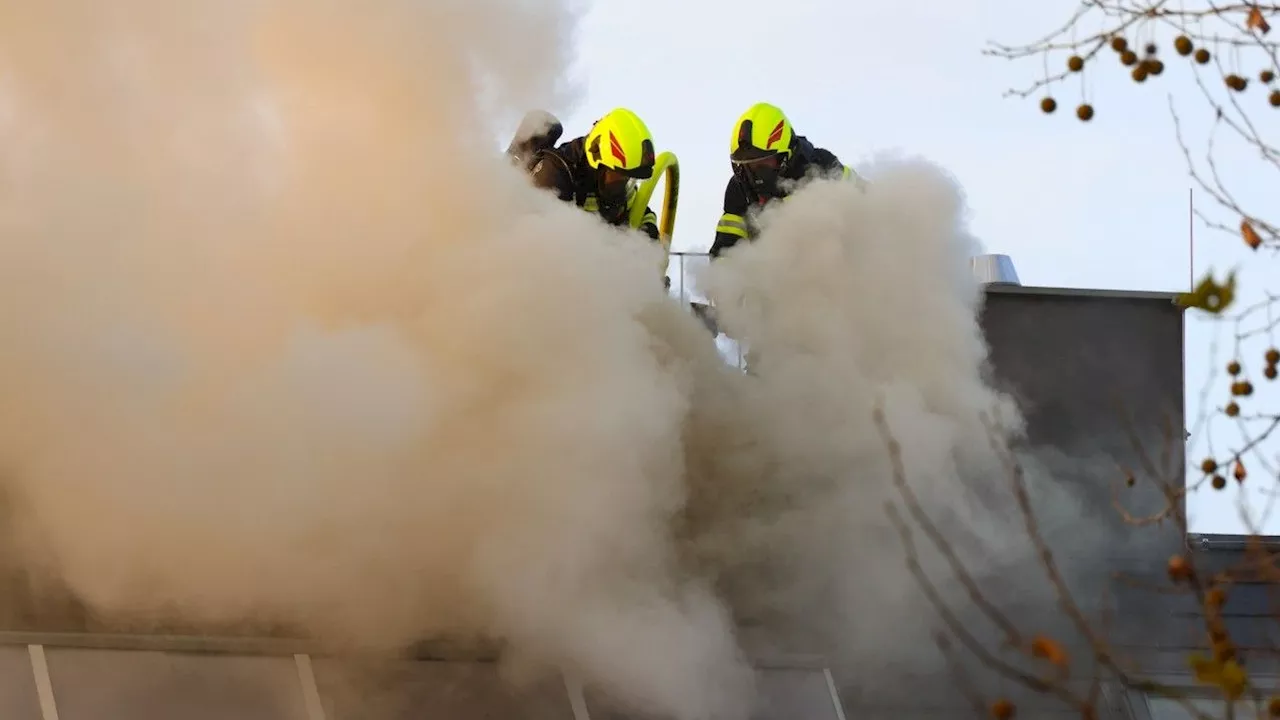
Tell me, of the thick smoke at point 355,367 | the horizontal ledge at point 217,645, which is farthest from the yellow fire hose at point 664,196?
the horizontal ledge at point 217,645

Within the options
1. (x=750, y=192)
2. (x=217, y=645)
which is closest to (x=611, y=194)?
(x=750, y=192)

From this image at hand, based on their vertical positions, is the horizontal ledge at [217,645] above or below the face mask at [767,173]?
below

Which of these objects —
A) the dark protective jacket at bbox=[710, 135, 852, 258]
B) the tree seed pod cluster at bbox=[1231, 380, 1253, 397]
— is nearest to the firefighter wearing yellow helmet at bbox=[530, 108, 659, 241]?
the dark protective jacket at bbox=[710, 135, 852, 258]

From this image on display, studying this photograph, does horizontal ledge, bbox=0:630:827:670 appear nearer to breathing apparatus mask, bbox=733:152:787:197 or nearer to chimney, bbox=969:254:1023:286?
breathing apparatus mask, bbox=733:152:787:197

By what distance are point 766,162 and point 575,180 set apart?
1086mm

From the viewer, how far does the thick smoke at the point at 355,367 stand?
6844mm

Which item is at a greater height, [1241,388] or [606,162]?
[606,162]

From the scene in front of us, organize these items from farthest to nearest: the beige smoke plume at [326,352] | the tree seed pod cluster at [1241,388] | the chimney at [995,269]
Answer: the chimney at [995,269]
the beige smoke plume at [326,352]
the tree seed pod cluster at [1241,388]

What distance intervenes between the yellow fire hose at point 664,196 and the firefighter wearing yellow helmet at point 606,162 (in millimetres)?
163

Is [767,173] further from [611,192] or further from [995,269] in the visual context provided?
[995,269]

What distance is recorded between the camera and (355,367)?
6.91m

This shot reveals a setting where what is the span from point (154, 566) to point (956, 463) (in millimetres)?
3879

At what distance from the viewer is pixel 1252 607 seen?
30.2 ft

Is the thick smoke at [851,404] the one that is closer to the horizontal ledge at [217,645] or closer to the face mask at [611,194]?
the face mask at [611,194]
